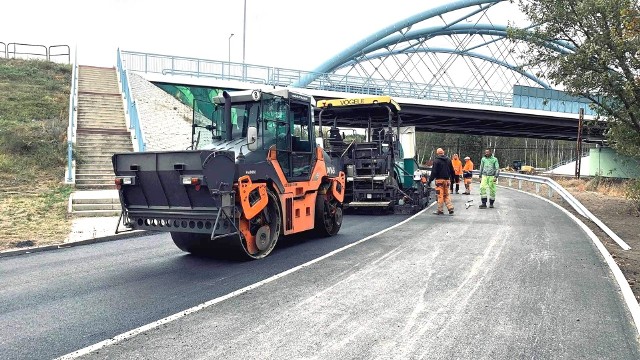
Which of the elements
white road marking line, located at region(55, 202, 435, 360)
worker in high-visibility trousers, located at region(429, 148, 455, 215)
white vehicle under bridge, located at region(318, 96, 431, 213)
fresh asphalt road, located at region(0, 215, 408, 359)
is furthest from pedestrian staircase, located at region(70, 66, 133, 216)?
worker in high-visibility trousers, located at region(429, 148, 455, 215)

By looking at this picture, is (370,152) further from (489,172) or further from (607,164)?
(607,164)

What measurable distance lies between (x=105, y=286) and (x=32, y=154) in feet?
42.3

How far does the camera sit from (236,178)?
697 centimetres

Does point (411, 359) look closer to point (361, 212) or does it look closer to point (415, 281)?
point (415, 281)

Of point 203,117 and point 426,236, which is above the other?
point 203,117

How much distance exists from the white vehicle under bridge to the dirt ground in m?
4.95

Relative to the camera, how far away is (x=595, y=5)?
12641 mm

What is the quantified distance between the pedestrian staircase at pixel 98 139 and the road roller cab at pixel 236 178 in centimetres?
547

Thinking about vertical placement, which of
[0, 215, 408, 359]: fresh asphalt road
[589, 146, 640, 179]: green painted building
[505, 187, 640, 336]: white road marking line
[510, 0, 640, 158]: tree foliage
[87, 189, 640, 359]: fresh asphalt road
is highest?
[510, 0, 640, 158]: tree foliage

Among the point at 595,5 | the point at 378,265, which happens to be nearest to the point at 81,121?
the point at 378,265

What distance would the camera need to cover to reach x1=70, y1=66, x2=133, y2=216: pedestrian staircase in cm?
1288

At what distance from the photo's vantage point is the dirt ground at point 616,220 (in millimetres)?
7559

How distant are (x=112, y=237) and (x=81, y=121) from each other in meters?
12.2

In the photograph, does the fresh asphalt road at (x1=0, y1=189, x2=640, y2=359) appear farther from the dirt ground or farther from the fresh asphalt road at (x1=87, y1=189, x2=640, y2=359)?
the dirt ground
